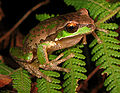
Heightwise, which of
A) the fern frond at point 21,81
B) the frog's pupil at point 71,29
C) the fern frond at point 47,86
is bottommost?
the fern frond at point 47,86

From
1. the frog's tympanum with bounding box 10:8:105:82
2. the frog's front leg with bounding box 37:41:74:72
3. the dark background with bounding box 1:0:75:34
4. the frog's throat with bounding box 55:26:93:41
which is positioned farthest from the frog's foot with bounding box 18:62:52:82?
the dark background with bounding box 1:0:75:34

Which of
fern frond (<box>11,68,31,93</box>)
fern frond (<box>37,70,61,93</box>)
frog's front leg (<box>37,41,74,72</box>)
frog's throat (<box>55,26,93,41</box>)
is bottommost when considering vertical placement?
fern frond (<box>37,70,61,93</box>)

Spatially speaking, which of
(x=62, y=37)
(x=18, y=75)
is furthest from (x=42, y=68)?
(x=62, y=37)

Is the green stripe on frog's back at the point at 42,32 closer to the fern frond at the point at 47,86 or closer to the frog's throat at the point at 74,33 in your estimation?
the frog's throat at the point at 74,33

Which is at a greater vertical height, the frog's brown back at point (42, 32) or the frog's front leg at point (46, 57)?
the frog's brown back at point (42, 32)

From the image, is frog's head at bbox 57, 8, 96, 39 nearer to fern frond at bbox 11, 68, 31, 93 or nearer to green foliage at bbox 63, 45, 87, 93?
green foliage at bbox 63, 45, 87, 93

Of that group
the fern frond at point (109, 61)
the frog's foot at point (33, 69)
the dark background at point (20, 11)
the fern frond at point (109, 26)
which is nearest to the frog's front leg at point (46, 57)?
the frog's foot at point (33, 69)
